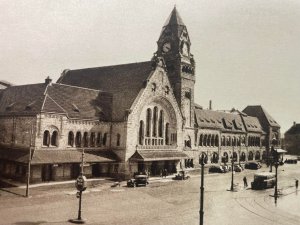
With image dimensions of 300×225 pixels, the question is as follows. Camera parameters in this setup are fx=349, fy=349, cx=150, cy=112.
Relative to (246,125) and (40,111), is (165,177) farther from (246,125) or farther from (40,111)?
(246,125)

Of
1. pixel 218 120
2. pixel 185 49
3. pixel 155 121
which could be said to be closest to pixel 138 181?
pixel 155 121

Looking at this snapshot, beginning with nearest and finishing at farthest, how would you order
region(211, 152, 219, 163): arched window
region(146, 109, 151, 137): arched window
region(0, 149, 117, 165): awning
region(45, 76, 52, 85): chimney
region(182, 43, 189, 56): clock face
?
region(0, 149, 117, 165): awning, region(45, 76, 52, 85): chimney, region(146, 109, 151, 137): arched window, region(182, 43, 189, 56): clock face, region(211, 152, 219, 163): arched window

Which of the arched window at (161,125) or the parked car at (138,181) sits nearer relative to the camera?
the parked car at (138,181)

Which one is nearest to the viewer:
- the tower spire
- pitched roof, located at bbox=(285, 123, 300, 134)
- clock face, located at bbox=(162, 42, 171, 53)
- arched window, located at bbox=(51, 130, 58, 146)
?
arched window, located at bbox=(51, 130, 58, 146)

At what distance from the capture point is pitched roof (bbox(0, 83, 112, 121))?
139ft

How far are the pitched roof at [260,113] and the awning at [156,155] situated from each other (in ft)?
158

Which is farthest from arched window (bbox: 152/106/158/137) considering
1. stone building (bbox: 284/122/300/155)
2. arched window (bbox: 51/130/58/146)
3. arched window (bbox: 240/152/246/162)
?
stone building (bbox: 284/122/300/155)

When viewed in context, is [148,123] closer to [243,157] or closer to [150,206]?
[150,206]

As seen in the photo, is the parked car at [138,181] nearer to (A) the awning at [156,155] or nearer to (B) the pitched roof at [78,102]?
(A) the awning at [156,155]

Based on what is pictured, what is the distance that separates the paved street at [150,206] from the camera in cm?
2511

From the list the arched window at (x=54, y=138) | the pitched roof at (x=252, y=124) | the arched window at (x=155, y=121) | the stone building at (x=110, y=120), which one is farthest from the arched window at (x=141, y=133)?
Result: the pitched roof at (x=252, y=124)

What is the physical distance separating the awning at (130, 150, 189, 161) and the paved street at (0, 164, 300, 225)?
698 centimetres

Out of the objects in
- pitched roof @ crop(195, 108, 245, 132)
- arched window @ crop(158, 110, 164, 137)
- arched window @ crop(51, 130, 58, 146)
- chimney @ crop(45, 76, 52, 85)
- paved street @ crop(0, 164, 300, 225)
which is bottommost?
paved street @ crop(0, 164, 300, 225)

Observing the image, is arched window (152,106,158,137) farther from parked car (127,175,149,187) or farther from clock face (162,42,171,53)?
clock face (162,42,171,53)
